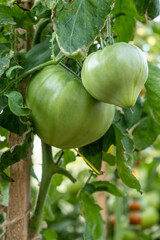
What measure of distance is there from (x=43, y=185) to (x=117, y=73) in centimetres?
31

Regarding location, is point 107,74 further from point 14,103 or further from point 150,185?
point 150,185

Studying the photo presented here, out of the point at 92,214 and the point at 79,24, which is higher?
the point at 79,24

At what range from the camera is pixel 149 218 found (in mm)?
1898

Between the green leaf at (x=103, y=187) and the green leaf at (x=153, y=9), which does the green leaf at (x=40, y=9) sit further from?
the green leaf at (x=103, y=187)

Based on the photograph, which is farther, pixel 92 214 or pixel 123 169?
pixel 92 214

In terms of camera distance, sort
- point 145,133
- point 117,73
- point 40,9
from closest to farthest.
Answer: point 117,73 < point 40,9 < point 145,133

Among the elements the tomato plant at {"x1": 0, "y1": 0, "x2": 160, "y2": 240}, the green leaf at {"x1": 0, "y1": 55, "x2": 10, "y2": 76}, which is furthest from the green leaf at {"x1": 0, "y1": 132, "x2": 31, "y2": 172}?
the green leaf at {"x1": 0, "y1": 55, "x2": 10, "y2": 76}

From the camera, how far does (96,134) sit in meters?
0.59

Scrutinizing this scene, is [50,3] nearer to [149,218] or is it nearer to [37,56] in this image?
[37,56]

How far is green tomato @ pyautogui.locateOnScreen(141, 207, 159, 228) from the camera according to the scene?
1.88m

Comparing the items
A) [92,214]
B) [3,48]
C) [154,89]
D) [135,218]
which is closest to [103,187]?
[92,214]

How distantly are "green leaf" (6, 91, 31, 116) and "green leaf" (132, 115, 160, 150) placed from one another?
36 centimetres

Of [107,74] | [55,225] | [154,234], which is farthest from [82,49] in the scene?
[154,234]

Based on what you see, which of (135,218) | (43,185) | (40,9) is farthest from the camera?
(135,218)
